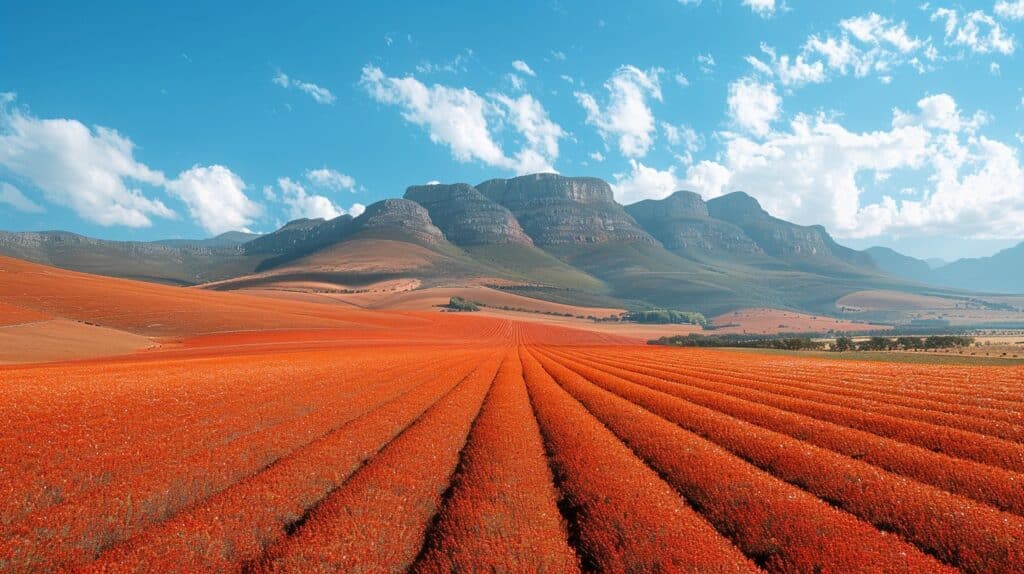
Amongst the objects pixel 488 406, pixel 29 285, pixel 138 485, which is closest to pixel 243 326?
pixel 29 285

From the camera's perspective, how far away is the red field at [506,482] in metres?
6.85

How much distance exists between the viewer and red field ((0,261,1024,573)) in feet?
22.5

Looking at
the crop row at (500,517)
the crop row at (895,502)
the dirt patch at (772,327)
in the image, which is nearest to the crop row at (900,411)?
the crop row at (895,502)

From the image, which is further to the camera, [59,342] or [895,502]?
[59,342]

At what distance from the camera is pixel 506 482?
9.63 m

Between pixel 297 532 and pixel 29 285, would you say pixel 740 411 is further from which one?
pixel 29 285

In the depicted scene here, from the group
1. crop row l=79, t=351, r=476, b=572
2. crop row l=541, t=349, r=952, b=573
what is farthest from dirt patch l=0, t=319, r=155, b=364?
crop row l=541, t=349, r=952, b=573

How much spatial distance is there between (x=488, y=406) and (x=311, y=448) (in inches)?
292

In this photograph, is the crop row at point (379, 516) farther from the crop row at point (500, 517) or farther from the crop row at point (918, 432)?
the crop row at point (918, 432)

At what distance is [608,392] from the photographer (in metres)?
22.2

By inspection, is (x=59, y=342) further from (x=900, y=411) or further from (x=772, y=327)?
(x=772, y=327)

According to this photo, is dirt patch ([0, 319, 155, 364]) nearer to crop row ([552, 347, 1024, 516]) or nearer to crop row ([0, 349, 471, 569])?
crop row ([0, 349, 471, 569])

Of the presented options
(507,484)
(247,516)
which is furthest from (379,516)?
(507,484)

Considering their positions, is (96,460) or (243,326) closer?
(96,460)
